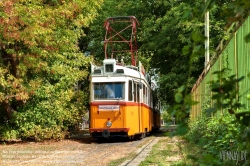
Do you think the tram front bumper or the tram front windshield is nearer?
the tram front bumper

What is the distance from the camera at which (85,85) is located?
30.8 metres

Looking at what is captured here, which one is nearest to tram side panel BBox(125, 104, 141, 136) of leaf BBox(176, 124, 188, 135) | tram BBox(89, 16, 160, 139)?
tram BBox(89, 16, 160, 139)

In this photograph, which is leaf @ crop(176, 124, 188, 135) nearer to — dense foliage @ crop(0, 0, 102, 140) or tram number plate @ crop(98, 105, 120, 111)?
dense foliage @ crop(0, 0, 102, 140)

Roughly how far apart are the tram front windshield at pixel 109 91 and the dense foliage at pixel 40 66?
169cm

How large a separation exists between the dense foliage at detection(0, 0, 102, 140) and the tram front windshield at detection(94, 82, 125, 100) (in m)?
1.69

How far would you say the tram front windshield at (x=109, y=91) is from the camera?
60.6 ft

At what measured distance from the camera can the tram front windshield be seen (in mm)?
18469

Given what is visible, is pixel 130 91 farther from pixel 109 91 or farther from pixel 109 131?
pixel 109 131

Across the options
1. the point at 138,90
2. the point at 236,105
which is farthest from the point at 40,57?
the point at 236,105

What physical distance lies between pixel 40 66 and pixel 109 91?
2910mm

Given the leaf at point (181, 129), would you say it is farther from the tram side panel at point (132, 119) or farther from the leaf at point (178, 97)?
the tram side panel at point (132, 119)

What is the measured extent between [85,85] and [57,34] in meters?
11.7

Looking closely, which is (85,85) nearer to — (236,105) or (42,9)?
(42,9)

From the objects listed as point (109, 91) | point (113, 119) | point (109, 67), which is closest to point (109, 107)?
point (113, 119)
